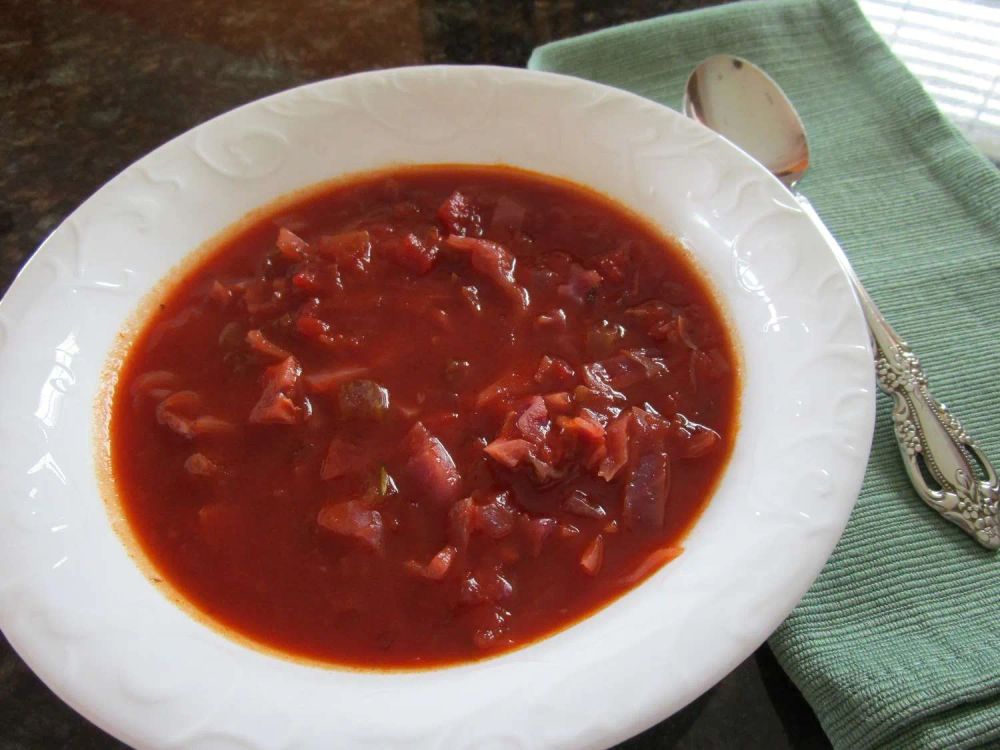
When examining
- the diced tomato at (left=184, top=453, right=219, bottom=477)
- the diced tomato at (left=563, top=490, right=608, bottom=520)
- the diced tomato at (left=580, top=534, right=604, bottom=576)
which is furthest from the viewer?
the diced tomato at (left=184, top=453, right=219, bottom=477)

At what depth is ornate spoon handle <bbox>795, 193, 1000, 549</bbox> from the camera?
2.38 metres

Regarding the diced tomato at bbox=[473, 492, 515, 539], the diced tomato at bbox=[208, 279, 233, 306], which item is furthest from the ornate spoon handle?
the diced tomato at bbox=[208, 279, 233, 306]

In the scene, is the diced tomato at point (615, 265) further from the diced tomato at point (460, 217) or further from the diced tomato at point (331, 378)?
the diced tomato at point (331, 378)

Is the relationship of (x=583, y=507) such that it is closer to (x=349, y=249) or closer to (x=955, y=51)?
(x=349, y=249)

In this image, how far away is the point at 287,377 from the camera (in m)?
2.58

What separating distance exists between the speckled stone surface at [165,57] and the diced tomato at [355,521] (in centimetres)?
172

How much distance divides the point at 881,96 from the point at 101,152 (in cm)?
314

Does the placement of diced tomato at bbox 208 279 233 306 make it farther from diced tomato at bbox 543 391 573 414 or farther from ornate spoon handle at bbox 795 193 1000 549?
ornate spoon handle at bbox 795 193 1000 549

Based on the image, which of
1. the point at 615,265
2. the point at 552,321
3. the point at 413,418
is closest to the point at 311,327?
the point at 413,418

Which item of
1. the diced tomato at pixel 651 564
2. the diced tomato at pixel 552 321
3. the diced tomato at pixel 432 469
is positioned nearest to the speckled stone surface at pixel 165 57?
the diced tomato at pixel 552 321

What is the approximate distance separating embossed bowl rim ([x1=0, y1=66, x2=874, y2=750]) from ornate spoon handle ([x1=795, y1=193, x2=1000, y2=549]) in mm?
428

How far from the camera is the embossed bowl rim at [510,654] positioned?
73.1 inches

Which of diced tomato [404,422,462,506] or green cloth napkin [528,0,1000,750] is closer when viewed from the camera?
green cloth napkin [528,0,1000,750]

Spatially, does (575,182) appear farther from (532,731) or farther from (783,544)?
(532,731)
